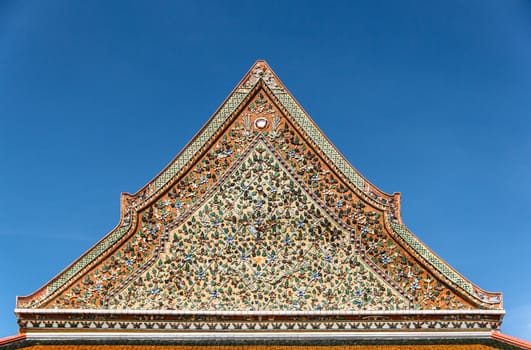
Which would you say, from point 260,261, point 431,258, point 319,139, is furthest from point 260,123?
point 431,258

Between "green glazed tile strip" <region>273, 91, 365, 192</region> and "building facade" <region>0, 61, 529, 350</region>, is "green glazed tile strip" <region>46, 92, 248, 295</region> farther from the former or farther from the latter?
"green glazed tile strip" <region>273, 91, 365, 192</region>

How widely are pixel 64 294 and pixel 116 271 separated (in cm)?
72

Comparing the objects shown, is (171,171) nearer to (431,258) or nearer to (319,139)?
(319,139)

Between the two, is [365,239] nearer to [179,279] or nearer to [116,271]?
[179,279]

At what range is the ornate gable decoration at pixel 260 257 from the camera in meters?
10.0

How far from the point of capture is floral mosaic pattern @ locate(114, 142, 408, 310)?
1011cm

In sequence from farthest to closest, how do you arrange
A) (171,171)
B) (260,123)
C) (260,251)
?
(260,123) → (171,171) → (260,251)

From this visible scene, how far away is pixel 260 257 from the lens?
10.3 metres

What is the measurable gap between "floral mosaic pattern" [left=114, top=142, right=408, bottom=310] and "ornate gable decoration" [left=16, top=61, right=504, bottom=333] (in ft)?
0.04

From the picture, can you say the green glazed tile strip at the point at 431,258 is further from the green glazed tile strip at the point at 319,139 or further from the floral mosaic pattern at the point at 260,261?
the green glazed tile strip at the point at 319,139

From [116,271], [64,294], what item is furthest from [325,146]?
[64,294]

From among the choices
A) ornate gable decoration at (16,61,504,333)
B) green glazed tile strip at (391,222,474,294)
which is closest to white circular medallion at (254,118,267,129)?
ornate gable decoration at (16,61,504,333)

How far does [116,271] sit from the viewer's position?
1025 centimetres

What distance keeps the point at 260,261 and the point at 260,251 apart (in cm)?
14
